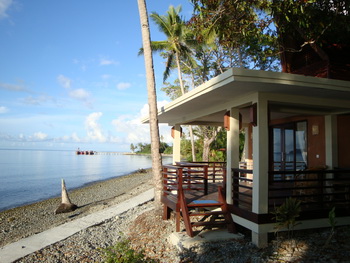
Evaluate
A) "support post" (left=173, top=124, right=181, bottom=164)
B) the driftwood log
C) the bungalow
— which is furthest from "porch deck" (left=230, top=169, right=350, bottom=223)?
the driftwood log

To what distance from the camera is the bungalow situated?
5555 millimetres

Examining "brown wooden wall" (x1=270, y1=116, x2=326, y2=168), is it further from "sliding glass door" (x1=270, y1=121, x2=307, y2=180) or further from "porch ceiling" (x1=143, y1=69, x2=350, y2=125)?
"porch ceiling" (x1=143, y1=69, x2=350, y2=125)

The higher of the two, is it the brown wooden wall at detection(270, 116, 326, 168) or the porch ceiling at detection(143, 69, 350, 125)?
the porch ceiling at detection(143, 69, 350, 125)

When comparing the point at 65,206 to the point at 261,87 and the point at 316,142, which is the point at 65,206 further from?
the point at 261,87

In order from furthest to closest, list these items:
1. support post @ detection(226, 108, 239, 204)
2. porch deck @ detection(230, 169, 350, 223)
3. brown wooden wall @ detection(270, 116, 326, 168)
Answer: brown wooden wall @ detection(270, 116, 326, 168) → support post @ detection(226, 108, 239, 204) → porch deck @ detection(230, 169, 350, 223)

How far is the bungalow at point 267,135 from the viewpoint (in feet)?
18.2

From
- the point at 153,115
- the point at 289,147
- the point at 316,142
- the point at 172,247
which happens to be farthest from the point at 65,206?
the point at 316,142

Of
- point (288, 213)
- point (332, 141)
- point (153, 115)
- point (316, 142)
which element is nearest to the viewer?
point (288, 213)

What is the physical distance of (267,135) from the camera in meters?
5.84

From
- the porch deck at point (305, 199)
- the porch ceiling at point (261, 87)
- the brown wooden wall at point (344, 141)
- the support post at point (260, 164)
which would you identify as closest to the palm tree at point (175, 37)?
the brown wooden wall at point (344, 141)

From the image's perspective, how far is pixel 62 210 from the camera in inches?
518

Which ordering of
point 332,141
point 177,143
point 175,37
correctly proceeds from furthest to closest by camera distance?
point 175,37 → point 177,143 → point 332,141

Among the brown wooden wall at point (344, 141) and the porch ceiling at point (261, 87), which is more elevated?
the porch ceiling at point (261, 87)

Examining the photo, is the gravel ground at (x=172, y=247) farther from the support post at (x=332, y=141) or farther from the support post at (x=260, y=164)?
the support post at (x=332, y=141)
